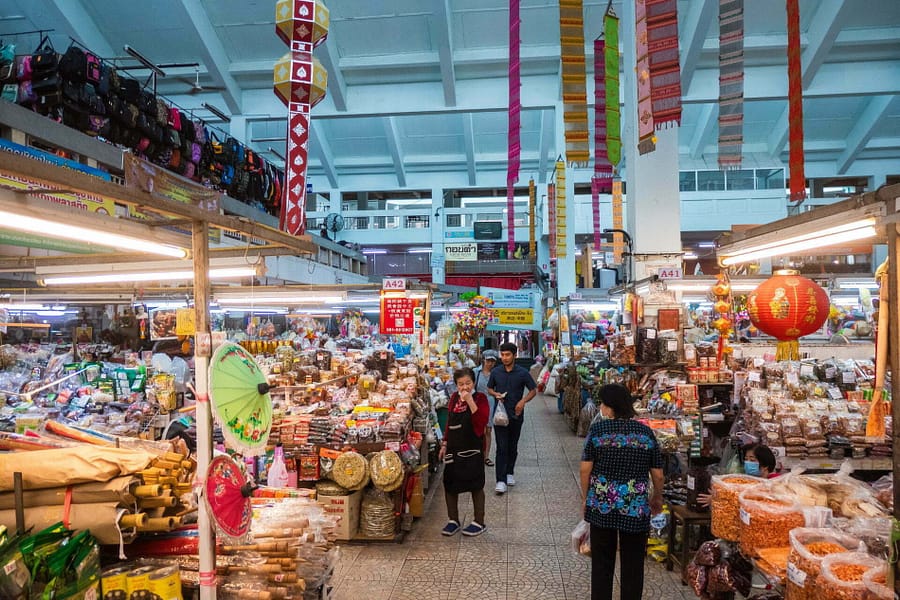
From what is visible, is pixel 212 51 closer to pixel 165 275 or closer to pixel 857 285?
pixel 165 275

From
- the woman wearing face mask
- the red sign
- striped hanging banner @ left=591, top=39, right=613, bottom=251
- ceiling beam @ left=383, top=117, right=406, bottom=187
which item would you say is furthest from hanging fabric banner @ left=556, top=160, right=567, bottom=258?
the woman wearing face mask

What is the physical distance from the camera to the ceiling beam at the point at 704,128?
1970cm

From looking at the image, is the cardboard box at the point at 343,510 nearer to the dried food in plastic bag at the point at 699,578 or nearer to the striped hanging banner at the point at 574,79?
the dried food in plastic bag at the point at 699,578

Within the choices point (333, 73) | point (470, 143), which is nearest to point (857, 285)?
point (333, 73)

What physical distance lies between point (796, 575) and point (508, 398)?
4369 millimetres

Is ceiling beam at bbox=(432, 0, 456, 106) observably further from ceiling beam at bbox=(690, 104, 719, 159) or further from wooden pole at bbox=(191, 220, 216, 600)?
wooden pole at bbox=(191, 220, 216, 600)

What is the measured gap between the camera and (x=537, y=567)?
4.64m

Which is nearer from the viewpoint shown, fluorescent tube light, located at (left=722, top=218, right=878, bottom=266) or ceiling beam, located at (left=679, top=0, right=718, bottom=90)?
fluorescent tube light, located at (left=722, top=218, right=878, bottom=266)

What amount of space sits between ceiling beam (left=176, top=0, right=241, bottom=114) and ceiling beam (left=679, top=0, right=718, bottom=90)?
1077 centimetres

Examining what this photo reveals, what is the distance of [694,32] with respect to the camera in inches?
490

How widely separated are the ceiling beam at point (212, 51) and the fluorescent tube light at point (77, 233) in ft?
40.5

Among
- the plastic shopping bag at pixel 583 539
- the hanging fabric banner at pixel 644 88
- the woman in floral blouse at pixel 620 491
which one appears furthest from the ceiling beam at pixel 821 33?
the plastic shopping bag at pixel 583 539

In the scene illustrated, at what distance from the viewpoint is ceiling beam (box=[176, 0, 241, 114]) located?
13195 millimetres

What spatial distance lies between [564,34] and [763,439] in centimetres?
440
